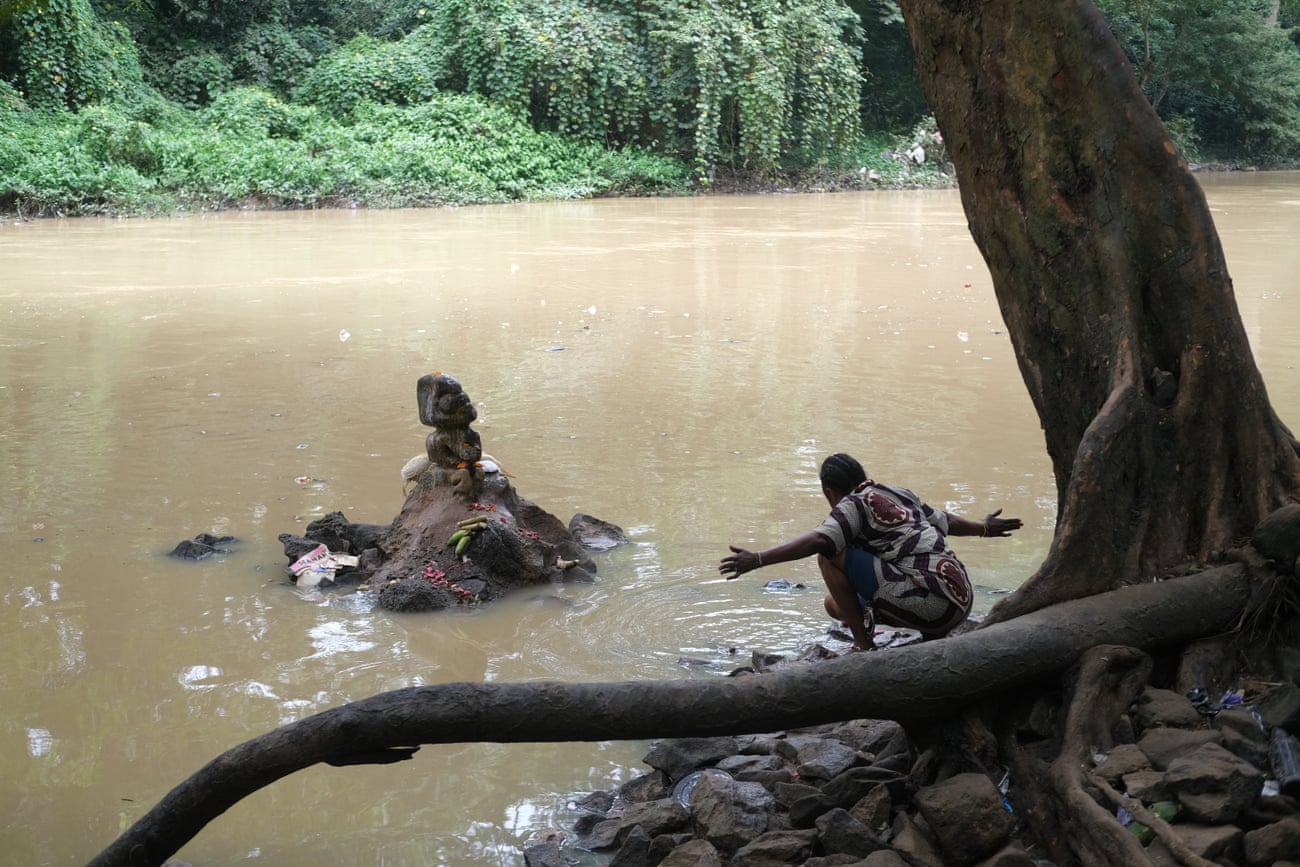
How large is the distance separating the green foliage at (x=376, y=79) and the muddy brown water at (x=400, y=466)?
14171mm

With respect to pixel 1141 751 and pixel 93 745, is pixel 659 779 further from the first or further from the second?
pixel 93 745

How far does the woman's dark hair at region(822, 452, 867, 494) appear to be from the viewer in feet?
13.3

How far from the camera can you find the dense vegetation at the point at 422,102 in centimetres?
2359

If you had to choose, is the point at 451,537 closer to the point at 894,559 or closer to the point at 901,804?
the point at 894,559

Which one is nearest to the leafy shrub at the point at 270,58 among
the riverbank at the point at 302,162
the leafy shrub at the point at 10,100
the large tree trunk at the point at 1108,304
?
the riverbank at the point at 302,162

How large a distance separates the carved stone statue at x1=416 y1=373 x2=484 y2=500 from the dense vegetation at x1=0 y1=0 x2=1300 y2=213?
18.8 meters

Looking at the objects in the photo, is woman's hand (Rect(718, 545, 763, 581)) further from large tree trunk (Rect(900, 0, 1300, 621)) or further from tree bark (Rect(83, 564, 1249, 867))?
large tree trunk (Rect(900, 0, 1300, 621))

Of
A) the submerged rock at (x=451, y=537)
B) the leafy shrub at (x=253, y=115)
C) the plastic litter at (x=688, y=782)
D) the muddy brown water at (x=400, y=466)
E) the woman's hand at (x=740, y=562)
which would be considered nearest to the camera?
the plastic litter at (x=688, y=782)

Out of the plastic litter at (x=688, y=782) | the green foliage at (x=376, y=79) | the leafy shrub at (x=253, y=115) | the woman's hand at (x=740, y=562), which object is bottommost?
the plastic litter at (x=688, y=782)

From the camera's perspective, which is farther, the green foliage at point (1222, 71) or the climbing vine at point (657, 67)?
the green foliage at point (1222, 71)

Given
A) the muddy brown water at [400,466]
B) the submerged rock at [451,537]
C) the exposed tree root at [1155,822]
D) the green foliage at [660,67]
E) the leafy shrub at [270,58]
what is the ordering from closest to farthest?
the exposed tree root at [1155,822], the muddy brown water at [400,466], the submerged rock at [451,537], the green foliage at [660,67], the leafy shrub at [270,58]

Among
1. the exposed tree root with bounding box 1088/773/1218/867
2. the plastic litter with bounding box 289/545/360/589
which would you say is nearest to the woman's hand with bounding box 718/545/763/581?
the exposed tree root with bounding box 1088/773/1218/867

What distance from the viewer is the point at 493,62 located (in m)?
28.8

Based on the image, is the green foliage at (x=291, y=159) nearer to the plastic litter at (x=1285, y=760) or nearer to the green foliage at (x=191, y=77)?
the green foliage at (x=191, y=77)
